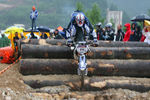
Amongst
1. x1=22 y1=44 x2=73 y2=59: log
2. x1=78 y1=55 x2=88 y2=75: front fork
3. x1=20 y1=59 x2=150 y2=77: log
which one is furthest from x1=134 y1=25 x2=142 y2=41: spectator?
x1=78 y1=55 x2=88 y2=75: front fork

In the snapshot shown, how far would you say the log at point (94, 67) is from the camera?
235 inches

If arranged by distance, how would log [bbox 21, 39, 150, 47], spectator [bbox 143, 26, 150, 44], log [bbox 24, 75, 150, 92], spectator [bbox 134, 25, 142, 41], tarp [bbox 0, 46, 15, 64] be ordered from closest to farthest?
log [bbox 24, 75, 150, 92]
log [bbox 21, 39, 150, 47]
tarp [bbox 0, 46, 15, 64]
spectator [bbox 143, 26, 150, 44]
spectator [bbox 134, 25, 142, 41]

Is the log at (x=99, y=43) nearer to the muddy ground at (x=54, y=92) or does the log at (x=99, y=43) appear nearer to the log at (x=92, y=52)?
the log at (x=92, y=52)

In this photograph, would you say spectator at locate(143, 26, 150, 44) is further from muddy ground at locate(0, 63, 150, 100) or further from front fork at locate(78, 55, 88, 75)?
front fork at locate(78, 55, 88, 75)

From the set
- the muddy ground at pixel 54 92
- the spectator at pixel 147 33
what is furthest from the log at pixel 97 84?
the spectator at pixel 147 33

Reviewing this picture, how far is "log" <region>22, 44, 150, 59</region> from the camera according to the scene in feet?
20.7

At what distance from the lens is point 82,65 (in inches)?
205

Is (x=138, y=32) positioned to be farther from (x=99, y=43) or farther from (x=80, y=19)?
(x=80, y=19)

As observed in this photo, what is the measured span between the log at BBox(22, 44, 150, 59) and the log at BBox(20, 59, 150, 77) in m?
0.30

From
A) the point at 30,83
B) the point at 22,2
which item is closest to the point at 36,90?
the point at 30,83

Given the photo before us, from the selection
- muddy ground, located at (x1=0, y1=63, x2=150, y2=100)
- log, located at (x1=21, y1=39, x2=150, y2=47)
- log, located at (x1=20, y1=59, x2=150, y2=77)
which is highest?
log, located at (x1=21, y1=39, x2=150, y2=47)

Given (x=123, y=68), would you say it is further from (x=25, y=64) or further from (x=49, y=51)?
(x=25, y=64)

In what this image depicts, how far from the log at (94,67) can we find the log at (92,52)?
0.30m

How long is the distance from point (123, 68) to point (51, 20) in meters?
99.6
